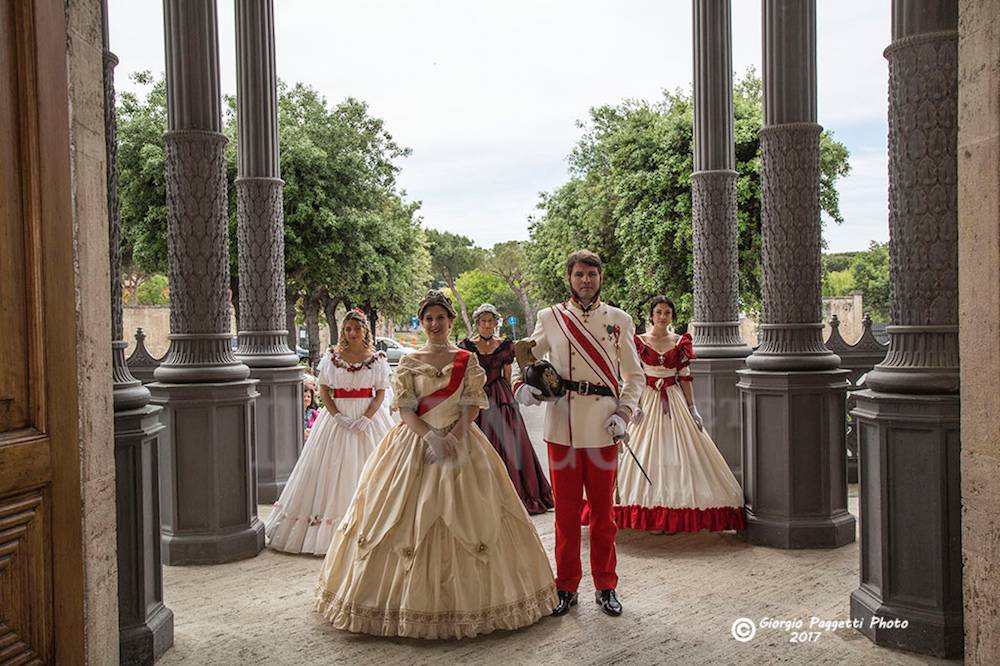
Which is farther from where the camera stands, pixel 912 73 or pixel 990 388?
pixel 912 73

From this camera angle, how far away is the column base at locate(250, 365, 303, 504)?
7.50 metres

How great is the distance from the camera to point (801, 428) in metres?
5.75

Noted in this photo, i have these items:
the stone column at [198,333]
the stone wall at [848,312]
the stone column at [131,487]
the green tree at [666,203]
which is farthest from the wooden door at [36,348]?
the stone wall at [848,312]

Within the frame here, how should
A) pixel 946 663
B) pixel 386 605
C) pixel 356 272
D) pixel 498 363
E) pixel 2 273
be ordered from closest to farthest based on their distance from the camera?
1. pixel 2 273
2. pixel 946 663
3. pixel 386 605
4. pixel 498 363
5. pixel 356 272

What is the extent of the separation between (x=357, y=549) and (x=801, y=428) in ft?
11.0

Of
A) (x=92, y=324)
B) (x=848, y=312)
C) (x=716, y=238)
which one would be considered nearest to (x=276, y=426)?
(x=716, y=238)

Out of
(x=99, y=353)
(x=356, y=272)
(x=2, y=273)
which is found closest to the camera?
(x=2, y=273)

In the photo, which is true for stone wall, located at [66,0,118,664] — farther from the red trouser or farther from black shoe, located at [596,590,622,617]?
black shoe, located at [596,590,622,617]

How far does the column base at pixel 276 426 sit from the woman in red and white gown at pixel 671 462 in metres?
3.28

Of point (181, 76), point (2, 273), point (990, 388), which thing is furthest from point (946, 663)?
point (181, 76)

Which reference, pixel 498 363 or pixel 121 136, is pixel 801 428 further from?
pixel 121 136

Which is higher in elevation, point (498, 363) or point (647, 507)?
point (498, 363)

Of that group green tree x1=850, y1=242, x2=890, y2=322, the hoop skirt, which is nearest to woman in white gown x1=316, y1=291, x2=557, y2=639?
the hoop skirt

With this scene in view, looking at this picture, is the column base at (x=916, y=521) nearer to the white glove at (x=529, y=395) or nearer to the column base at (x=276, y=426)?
the white glove at (x=529, y=395)
